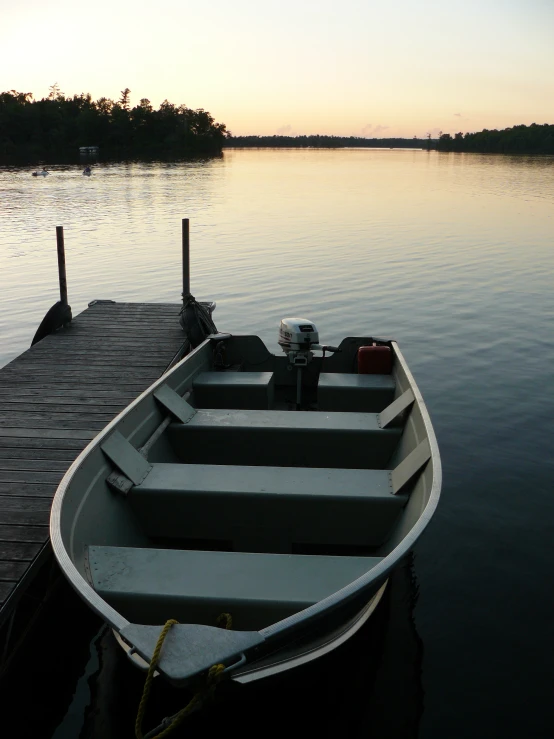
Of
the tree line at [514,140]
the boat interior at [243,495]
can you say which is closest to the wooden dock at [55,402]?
the boat interior at [243,495]

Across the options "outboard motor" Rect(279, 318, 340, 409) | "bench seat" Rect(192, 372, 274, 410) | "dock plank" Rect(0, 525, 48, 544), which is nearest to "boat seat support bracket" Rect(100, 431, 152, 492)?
"dock plank" Rect(0, 525, 48, 544)

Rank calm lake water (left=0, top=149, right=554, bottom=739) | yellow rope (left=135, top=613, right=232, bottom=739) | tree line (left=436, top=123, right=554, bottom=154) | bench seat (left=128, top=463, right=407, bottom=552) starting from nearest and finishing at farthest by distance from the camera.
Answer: yellow rope (left=135, top=613, right=232, bottom=739)
calm lake water (left=0, top=149, right=554, bottom=739)
bench seat (left=128, top=463, right=407, bottom=552)
tree line (left=436, top=123, right=554, bottom=154)

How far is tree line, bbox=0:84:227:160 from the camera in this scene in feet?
311

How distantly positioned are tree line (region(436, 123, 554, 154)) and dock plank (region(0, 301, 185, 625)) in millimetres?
118402

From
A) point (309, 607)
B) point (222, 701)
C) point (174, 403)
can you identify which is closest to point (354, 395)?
point (174, 403)

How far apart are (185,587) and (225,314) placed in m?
11.6

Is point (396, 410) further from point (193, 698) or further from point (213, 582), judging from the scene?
point (193, 698)

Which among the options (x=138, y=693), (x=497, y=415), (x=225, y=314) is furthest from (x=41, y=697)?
(x=225, y=314)

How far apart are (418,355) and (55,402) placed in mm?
6994

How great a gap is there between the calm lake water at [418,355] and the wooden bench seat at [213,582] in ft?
1.47

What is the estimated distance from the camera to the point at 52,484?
5.29 metres

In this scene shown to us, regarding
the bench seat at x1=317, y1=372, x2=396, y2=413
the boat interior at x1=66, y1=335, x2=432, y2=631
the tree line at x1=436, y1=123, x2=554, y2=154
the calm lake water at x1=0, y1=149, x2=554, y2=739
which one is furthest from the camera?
the tree line at x1=436, y1=123, x2=554, y2=154

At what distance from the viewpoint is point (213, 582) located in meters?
3.57

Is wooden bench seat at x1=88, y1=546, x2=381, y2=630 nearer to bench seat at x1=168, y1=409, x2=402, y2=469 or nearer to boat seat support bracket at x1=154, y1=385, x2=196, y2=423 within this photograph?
bench seat at x1=168, y1=409, x2=402, y2=469
